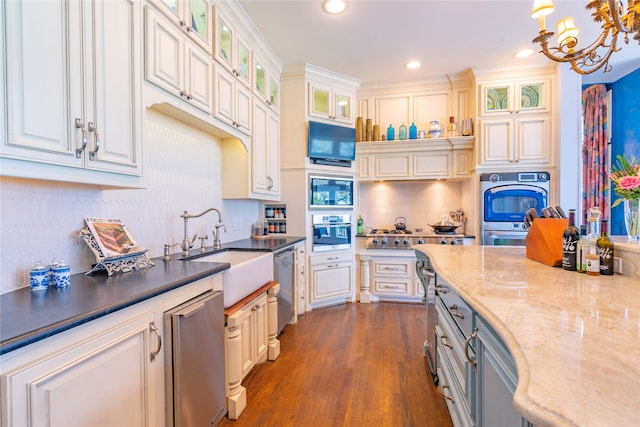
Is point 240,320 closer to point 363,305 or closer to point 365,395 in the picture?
point 365,395

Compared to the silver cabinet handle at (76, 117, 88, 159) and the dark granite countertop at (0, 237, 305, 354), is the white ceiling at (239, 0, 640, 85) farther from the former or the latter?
the dark granite countertop at (0, 237, 305, 354)

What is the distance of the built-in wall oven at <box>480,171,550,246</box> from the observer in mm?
3539

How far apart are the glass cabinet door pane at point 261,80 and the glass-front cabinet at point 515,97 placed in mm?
2619

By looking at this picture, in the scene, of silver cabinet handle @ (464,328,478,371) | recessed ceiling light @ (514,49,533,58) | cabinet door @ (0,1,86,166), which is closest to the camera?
cabinet door @ (0,1,86,166)

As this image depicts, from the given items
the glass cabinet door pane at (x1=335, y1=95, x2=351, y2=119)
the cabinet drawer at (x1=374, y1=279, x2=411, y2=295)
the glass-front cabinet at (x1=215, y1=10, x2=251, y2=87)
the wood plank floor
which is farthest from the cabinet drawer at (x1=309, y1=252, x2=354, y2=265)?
the glass-front cabinet at (x1=215, y1=10, x2=251, y2=87)

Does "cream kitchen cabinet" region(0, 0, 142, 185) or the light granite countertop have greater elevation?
"cream kitchen cabinet" region(0, 0, 142, 185)

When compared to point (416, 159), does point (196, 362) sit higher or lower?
lower

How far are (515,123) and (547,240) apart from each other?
2569 mm

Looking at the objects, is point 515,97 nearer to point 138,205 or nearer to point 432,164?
point 432,164

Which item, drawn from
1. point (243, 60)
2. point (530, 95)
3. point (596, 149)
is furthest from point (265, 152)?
point (596, 149)

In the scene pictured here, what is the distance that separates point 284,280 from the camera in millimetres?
2820

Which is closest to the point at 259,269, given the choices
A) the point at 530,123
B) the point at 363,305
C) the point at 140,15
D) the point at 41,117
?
the point at 41,117

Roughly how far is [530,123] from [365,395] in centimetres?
357

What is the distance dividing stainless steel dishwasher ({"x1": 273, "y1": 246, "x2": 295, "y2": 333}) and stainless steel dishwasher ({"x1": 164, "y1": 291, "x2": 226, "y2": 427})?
1.02 metres
